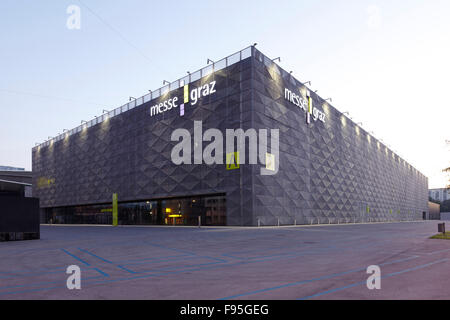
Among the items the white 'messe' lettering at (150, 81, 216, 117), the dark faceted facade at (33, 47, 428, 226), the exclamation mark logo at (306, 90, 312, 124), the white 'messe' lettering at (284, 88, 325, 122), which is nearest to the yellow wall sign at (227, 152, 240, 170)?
the dark faceted facade at (33, 47, 428, 226)

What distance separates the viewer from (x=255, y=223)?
3788cm

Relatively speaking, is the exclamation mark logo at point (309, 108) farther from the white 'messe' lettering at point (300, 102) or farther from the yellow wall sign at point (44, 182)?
the yellow wall sign at point (44, 182)

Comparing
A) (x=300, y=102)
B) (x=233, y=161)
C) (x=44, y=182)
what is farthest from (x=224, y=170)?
(x=44, y=182)

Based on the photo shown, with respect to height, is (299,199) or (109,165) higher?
(109,165)

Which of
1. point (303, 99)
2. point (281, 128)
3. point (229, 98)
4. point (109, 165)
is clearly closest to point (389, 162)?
point (303, 99)

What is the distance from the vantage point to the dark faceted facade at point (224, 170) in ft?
133

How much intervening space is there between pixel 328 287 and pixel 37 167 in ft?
309

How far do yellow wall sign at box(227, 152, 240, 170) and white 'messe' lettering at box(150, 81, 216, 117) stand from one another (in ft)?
31.8

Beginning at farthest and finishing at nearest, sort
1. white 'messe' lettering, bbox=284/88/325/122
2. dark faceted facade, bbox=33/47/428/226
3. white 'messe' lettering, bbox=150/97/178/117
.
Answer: white 'messe' lettering, bbox=150/97/178/117 < white 'messe' lettering, bbox=284/88/325/122 < dark faceted facade, bbox=33/47/428/226

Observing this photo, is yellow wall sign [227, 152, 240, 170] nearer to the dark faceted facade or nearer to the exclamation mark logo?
the dark faceted facade

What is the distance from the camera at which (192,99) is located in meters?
46.9

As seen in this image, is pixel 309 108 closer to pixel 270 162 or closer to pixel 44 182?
pixel 270 162

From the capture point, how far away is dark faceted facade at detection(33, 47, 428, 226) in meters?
40.7
